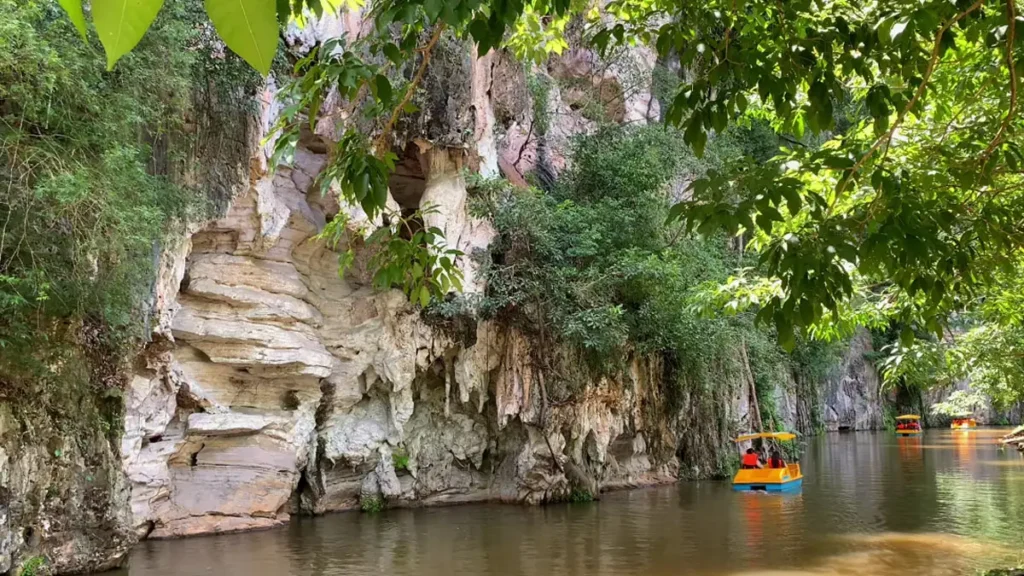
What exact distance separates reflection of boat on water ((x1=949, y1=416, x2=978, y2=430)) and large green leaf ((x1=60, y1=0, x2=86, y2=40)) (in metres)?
48.8

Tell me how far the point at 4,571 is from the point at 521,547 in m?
6.08

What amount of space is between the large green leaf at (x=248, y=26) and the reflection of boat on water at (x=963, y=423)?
1919 inches

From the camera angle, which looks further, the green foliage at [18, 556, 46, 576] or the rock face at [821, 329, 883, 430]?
the rock face at [821, 329, 883, 430]

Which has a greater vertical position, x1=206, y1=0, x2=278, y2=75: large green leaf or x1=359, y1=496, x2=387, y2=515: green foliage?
x1=206, y1=0, x2=278, y2=75: large green leaf

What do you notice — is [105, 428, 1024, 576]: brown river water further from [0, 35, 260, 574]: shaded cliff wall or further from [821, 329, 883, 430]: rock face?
[821, 329, 883, 430]: rock face

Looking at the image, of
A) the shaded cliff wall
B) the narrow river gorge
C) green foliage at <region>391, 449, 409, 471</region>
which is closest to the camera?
the narrow river gorge

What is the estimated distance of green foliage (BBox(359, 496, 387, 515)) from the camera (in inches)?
556

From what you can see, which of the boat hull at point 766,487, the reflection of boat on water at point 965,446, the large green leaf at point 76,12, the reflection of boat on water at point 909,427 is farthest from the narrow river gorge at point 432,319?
the reflection of boat on water at point 909,427

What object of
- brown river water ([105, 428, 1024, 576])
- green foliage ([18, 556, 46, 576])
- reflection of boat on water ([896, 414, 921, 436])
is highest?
reflection of boat on water ([896, 414, 921, 436])

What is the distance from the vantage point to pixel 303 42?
44.0ft

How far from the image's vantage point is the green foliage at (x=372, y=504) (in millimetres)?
14125

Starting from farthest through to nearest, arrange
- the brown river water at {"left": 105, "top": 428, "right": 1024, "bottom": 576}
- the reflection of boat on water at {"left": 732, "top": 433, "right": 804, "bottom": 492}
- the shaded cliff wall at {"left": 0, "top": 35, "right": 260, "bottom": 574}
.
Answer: the reflection of boat on water at {"left": 732, "top": 433, "right": 804, "bottom": 492} → the brown river water at {"left": 105, "top": 428, "right": 1024, "bottom": 576} → the shaded cliff wall at {"left": 0, "top": 35, "right": 260, "bottom": 574}

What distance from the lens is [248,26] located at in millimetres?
643

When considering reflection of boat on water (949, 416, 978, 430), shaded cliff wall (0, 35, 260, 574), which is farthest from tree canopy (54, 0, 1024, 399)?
reflection of boat on water (949, 416, 978, 430)
